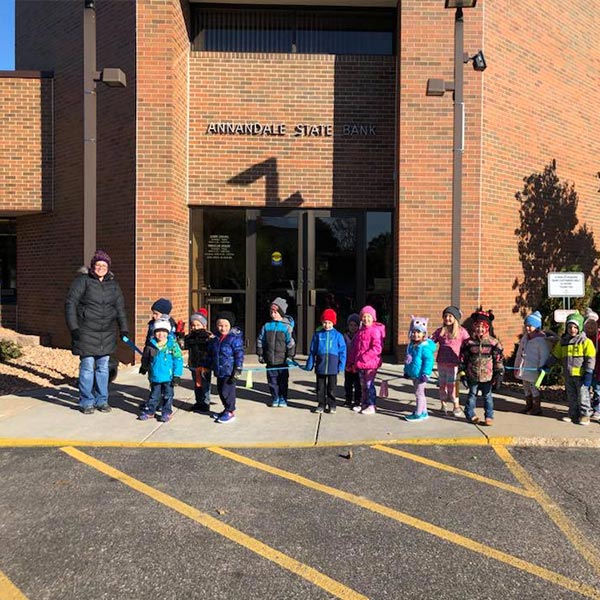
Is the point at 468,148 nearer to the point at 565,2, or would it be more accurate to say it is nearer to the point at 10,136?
the point at 565,2

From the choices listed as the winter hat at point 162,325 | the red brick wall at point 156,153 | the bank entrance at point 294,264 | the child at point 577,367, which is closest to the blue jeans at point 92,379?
the winter hat at point 162,325

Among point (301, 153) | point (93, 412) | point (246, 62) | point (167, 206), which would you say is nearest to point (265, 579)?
point (93, 412)

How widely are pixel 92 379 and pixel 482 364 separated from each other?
4646mm

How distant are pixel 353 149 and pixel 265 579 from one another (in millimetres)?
8615

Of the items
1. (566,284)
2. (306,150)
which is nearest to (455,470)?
(566,284)

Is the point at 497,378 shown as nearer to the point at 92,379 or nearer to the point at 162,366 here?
the point at 162,366

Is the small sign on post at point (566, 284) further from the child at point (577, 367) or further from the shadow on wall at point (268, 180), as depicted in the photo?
the shadow on wall at point (268, 180)

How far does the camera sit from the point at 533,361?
6523mm

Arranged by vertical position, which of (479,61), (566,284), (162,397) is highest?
(479,61)

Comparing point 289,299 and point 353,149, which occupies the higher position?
point 353,149

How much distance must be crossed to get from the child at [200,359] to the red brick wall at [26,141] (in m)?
6.70

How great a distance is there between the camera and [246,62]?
10.2 m

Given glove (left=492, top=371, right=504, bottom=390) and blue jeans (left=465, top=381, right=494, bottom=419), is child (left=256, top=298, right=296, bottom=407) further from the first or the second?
glove (left=492, top=371, right=504, bottom=390)

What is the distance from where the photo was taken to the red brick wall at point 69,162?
32.0ft
